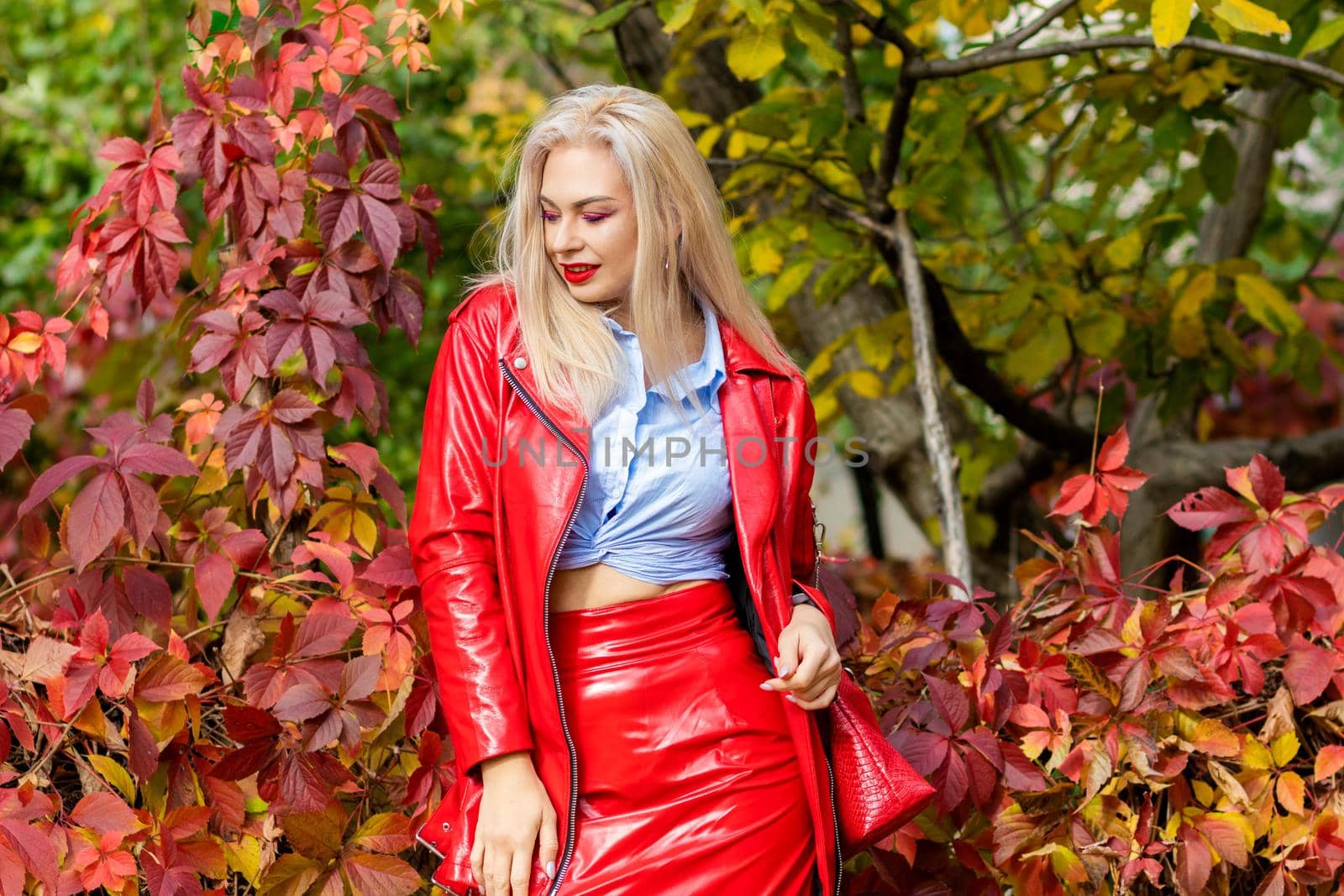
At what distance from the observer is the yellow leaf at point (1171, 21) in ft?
6.73

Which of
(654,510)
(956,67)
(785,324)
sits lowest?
(785,324)

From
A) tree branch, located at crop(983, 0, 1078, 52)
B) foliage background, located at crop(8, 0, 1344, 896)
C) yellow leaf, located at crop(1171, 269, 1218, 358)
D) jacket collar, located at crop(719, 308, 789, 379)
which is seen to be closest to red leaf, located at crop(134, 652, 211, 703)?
foliage background, located at crop(8, 0, 1344, 896)

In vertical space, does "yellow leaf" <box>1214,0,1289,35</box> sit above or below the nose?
above

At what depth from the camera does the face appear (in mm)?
1748

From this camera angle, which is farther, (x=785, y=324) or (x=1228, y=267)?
(x=785, y=324)

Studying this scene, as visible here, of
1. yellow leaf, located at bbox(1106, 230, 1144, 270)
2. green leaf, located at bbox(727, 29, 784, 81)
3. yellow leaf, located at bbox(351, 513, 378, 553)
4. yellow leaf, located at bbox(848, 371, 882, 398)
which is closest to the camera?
yellow leaf, located at bbox(351, 513, 378, 553)

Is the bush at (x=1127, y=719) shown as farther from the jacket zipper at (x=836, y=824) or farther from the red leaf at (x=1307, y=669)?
the jacket zipper at (x=836, y=824)

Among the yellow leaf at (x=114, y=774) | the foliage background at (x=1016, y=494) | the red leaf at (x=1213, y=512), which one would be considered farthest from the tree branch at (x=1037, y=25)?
the yellow leaf at (x=114, y=774)

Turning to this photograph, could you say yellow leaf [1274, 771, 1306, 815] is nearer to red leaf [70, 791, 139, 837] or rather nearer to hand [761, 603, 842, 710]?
hand [761, 603, 842, 710]

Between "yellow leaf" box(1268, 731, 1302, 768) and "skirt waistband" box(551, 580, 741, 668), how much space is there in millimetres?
1079

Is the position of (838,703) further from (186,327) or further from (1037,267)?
(1037,267)

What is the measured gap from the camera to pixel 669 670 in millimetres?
1669

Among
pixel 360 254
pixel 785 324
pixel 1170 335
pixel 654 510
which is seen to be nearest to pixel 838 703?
pixel 654 510

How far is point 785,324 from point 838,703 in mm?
2536
